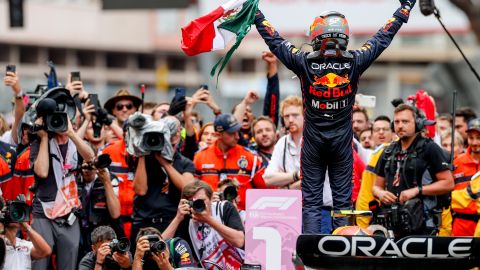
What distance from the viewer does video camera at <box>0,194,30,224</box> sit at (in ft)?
34.3

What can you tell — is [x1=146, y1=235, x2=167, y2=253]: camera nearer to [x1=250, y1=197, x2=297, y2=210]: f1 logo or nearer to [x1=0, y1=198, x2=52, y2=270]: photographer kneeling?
[x1=250, y1=197, x2=297, y2=210]: f1 logo

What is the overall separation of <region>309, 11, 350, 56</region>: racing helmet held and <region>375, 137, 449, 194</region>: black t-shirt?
2.06 m

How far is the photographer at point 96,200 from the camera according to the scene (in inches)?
485

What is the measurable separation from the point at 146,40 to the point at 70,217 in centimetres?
7818

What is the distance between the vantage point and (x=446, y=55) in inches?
3489

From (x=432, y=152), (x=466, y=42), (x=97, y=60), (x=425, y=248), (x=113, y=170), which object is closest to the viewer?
(x=425, y=248)

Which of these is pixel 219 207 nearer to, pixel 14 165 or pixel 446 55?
pixel 14 165

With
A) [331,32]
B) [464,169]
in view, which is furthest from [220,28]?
[464,169]

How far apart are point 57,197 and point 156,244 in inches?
84.8

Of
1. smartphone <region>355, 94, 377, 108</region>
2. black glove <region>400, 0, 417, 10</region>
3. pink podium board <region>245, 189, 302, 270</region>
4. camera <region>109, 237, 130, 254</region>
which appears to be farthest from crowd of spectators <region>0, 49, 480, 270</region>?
black glove <region>400, 0, 417, 10</region>

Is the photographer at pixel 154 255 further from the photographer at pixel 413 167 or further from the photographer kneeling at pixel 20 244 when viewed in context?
the photographer at pixel 413 167

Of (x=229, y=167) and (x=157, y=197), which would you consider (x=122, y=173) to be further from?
(x=229, y=167)

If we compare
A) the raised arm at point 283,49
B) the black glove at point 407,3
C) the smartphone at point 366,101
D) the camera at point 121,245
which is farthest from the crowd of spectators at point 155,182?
the black glove at point 407,3

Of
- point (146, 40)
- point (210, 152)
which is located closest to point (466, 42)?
point (146, 40)
